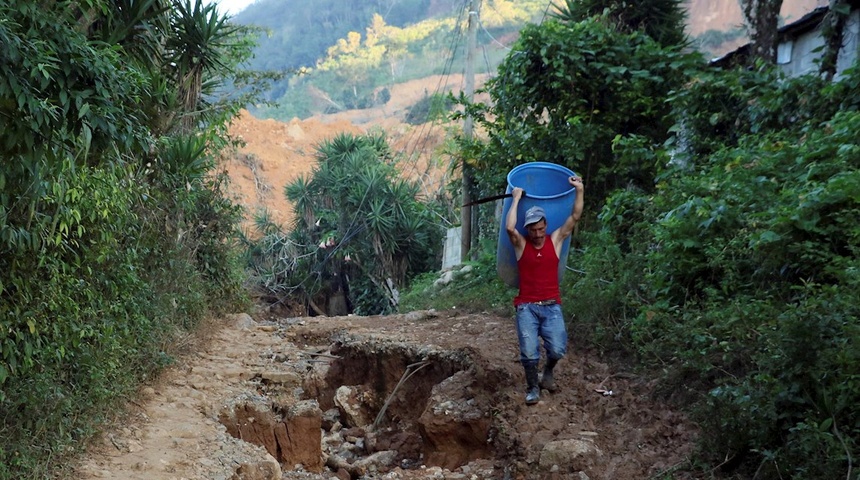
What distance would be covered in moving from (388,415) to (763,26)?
19.7 ft

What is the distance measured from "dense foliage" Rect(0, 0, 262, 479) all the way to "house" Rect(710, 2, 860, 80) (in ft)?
21.8

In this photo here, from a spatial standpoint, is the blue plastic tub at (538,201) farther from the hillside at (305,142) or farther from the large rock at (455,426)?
the hillside at (305,142)

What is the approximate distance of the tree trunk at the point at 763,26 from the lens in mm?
8945

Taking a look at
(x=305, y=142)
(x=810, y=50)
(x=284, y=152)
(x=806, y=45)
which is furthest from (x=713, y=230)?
(x=305, y=142)

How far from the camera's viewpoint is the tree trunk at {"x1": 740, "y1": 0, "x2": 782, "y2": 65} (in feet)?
29.3

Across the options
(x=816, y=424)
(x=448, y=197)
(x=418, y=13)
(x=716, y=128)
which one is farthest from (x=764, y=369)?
(x=418, y=13)

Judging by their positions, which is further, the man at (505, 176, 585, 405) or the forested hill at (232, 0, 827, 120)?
the forested hill at (232, 0, 827, 120)

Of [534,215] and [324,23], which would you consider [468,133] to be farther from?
[324,23]

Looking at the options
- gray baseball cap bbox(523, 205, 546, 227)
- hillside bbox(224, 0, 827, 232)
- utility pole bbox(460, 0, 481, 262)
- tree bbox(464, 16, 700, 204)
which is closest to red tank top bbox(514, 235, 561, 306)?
gray baseball cap bbox(523, 205, 546, 227)

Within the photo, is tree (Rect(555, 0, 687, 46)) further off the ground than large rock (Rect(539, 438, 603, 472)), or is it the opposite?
tree (Rect(555, 0, 687, 46))

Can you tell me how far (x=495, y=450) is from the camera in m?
6.08

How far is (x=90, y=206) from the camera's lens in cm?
500

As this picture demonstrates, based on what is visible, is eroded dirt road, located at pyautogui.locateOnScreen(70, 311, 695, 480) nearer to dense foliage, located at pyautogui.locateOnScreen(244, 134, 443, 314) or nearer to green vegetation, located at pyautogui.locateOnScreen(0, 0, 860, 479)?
green vegetation, located at pyautogui.locateOnScreen(0, 0, 860, 479)

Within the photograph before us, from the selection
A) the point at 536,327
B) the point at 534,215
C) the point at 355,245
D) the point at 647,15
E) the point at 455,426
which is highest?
the point at 647,15
